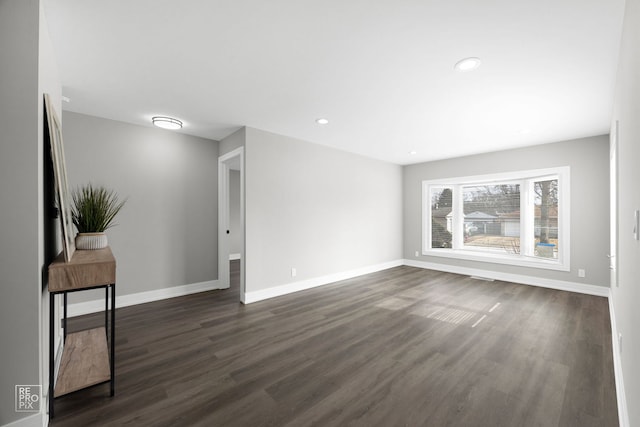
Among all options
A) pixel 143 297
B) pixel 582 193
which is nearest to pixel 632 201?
pixel 582 193

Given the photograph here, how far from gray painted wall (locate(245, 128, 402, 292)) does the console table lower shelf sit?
66.2 inches

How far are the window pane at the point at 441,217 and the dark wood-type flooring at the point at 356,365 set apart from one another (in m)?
2.47

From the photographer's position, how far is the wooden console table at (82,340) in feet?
5.17

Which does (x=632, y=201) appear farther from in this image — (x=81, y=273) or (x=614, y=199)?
→ (x=81, y=273)

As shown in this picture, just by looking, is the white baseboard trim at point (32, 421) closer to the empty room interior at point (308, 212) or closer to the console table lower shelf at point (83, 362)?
the empty room interior at point (308, 212)

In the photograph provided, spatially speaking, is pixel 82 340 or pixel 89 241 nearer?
pixel 89 241

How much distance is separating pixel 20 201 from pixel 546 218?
21.9ft

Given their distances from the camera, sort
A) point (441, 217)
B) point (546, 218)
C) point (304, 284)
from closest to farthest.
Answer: point (304, 284) → point (546, 218) → point (441, 217)

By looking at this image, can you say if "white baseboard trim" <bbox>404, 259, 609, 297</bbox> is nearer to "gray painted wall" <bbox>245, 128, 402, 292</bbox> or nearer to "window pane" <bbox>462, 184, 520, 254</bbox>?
"window pane" <bbox>462, 184, 520, 254</bbox>

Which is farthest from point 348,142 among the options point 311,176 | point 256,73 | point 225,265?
point 225,265

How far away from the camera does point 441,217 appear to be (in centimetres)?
626

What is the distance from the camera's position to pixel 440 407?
5.71 feet

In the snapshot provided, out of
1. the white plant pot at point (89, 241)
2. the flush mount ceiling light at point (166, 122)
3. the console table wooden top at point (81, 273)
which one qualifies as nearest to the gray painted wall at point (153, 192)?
the flush mount ceiling light at point (166, 122)

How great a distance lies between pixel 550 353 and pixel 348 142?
3.72 m
